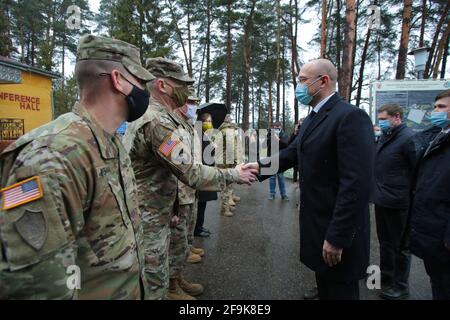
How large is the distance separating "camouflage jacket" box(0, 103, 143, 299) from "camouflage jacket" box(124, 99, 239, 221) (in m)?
0.67

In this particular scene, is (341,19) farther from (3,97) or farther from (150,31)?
(3,97)

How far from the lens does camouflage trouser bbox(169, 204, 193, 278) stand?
112 inches

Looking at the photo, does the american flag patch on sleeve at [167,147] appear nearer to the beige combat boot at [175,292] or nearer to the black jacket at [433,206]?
the beige combat boot at [175,292]

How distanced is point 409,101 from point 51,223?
9.17m

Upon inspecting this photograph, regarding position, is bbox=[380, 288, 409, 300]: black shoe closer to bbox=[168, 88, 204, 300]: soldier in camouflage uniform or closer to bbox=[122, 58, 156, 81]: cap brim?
bbox=[168, 88, 204, 300]: soldier in camouflage uniform

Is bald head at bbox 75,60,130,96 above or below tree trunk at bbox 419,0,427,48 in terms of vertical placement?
below

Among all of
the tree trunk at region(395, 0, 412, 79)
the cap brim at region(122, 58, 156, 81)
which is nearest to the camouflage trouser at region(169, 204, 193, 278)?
the cap brim at region(122, 58, 156, 81)

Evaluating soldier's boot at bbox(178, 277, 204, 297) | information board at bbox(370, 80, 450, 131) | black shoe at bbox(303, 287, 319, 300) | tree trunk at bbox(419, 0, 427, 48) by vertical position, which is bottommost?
black shoe at bbox(303, 287, 319, 300)

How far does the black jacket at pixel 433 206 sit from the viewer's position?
6.82ft

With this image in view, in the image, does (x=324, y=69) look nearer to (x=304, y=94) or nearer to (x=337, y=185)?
(x=304, y=94)

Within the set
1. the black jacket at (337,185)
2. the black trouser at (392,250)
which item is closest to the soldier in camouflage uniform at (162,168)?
the black jacket at (337,185)

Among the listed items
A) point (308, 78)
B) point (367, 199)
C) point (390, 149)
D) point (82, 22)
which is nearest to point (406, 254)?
point (390, 149)

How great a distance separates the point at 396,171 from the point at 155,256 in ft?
9.30
